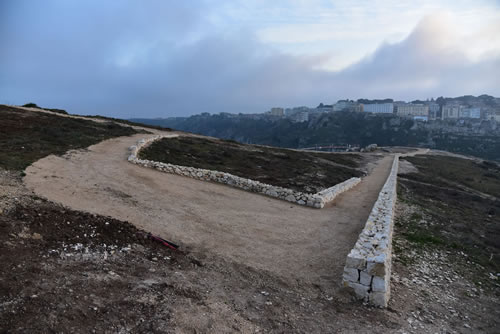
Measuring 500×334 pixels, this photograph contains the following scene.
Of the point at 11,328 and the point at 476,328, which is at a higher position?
the point at 11,328

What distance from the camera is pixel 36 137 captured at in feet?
62.5

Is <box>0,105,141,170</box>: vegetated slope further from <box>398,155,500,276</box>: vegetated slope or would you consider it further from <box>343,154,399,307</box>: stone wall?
<box>398,155,500,276</box>: vegetated slope

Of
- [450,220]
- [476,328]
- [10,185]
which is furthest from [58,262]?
[450,220]

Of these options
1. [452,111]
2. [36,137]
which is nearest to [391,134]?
[452,111]

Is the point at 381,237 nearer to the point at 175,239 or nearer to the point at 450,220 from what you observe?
the point at 175,239

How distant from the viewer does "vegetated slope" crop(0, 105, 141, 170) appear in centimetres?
1388

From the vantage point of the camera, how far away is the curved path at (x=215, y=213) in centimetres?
786

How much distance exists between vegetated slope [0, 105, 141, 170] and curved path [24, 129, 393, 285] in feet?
3.23

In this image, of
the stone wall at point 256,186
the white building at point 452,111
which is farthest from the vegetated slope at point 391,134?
the stone wall at point 256,186

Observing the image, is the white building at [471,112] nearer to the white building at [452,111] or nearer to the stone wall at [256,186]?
the white building at [452,111]

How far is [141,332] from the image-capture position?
4.35m

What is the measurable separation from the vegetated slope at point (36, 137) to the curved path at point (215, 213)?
984mm

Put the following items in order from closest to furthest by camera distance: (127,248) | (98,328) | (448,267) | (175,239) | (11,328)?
(11,328) → (98,328) → (127,248) → (175,239) → (448,267)

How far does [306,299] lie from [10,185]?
9.88 meters
